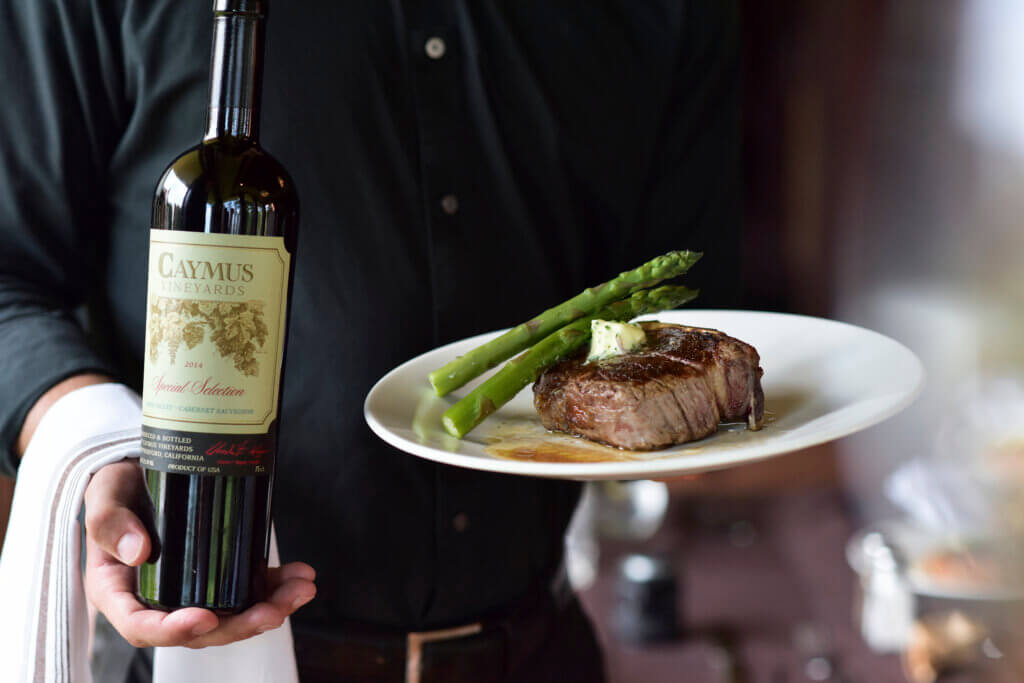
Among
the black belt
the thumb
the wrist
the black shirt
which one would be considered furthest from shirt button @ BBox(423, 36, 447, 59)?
the black belt

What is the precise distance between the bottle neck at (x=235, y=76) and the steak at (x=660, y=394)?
0.56m

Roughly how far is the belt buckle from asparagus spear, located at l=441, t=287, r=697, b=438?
0.52 metres

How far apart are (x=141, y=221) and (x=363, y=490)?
591 mm

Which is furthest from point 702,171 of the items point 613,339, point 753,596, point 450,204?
point 753,596

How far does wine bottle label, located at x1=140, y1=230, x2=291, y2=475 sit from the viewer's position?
3.15ft

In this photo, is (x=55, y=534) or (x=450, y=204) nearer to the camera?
(x=55, y=534)

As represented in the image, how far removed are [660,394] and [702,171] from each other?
0.86 metres

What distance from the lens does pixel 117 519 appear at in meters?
1.03

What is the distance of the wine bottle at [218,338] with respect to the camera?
38.1 inches

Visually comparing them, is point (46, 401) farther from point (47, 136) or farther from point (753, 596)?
point (753, 596)

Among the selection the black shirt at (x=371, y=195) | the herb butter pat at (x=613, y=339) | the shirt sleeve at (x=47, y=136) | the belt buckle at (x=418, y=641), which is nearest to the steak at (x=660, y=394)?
the herb butter pat at (x=613, y=339)

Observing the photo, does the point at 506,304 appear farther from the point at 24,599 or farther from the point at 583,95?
the point at 24,599

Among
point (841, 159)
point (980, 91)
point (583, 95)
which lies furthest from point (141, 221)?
point (841, 159)
